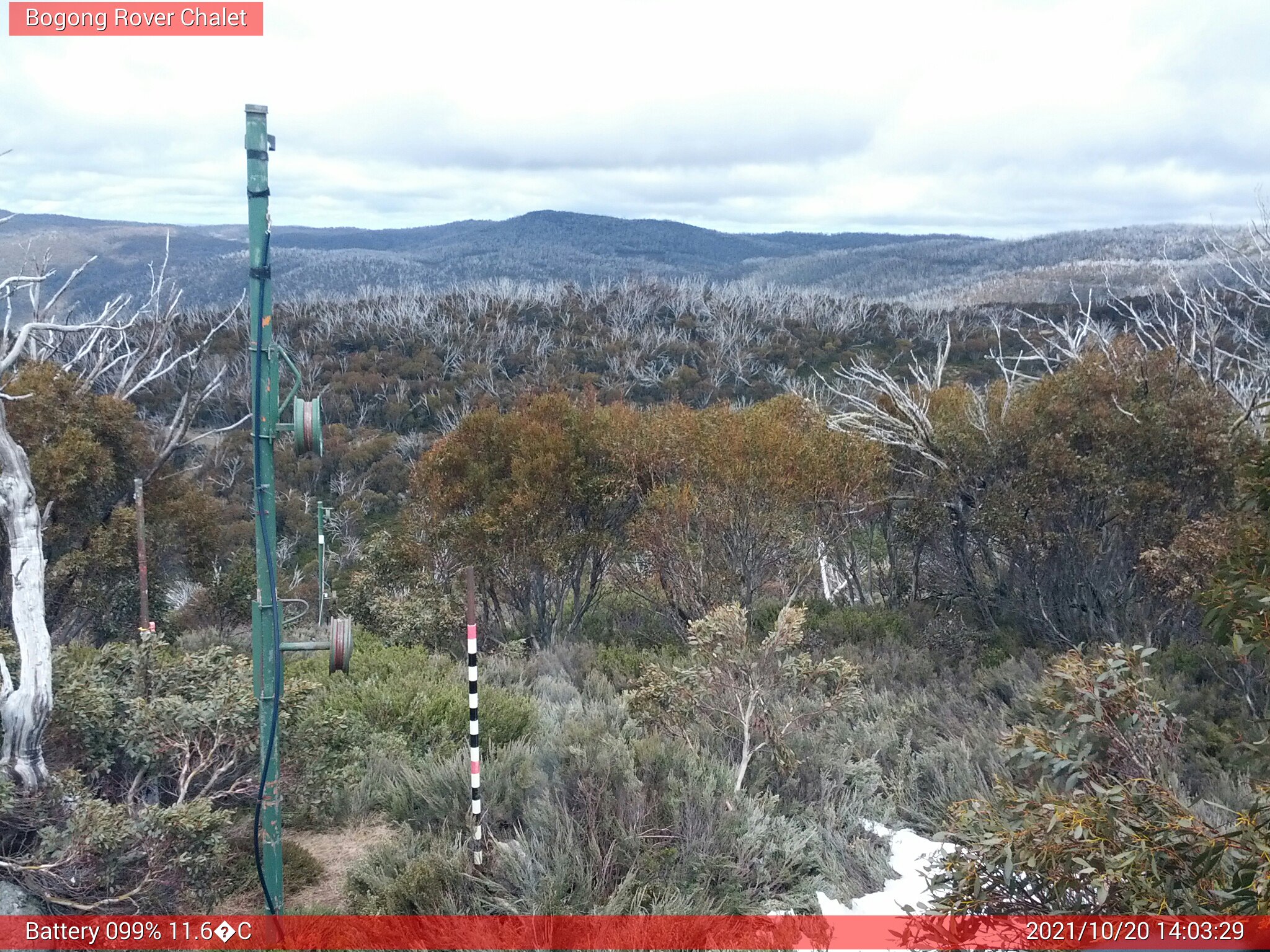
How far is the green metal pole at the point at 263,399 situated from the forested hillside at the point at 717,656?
954 mm

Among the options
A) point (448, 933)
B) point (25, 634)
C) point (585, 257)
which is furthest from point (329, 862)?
point (585, 257)

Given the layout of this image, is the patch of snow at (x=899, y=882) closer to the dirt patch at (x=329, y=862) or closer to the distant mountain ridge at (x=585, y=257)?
the dirt patch at (x=329, y=862)

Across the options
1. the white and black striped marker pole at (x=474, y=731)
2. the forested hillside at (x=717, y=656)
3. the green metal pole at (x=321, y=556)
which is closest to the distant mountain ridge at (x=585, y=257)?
the forested hillside at (x=717, y=656)

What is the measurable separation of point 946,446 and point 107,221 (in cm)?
12467

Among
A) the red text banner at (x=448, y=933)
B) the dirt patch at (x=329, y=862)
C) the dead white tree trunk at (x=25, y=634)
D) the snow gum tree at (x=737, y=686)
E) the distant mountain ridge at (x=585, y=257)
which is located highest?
the distant mountain ridge at (x=585, y=257)

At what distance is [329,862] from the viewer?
19.2 feet

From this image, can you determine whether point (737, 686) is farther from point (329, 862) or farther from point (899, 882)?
point (329, 862)

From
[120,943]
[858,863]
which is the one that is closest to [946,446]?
[858,863]

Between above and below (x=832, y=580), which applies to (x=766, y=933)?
above

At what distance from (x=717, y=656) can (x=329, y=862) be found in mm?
3038

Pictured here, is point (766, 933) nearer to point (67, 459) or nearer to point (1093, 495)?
point (1093, 495)

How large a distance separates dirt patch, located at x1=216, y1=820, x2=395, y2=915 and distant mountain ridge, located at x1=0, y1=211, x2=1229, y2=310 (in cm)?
4311

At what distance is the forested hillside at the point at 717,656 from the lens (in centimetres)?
464

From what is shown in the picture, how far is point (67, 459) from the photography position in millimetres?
12023
